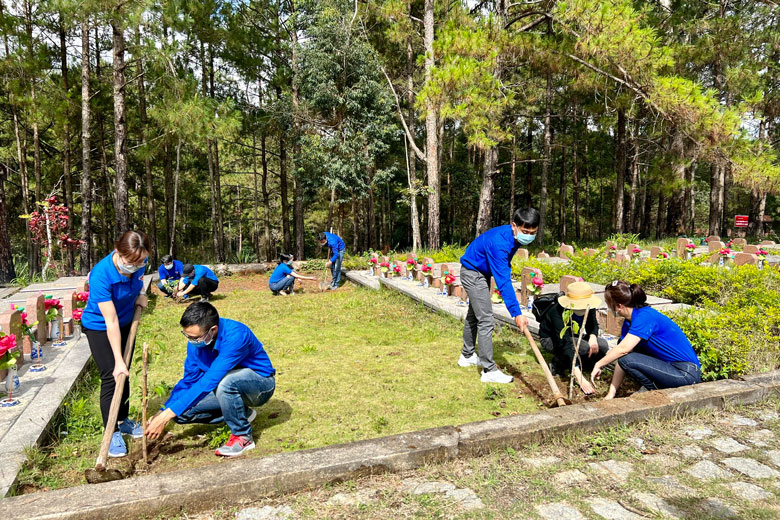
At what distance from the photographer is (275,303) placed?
28.6 ft

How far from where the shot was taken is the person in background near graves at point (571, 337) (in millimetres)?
3768

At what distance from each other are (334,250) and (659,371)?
773 centimetres

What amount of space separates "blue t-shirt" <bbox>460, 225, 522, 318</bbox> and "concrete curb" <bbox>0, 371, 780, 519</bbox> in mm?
1036

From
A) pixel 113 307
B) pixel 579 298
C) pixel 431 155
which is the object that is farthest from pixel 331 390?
pixel 431 155

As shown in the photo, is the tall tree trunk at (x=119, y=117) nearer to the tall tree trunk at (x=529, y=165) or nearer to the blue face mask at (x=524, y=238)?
→ the blue face mask at (x=524, y=238)

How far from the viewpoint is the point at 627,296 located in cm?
344

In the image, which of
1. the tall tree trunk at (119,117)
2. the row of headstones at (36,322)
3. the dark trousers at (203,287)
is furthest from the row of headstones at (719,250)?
the tall tree trunk at (119,117)

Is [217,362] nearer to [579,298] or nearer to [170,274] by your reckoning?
[579,298]

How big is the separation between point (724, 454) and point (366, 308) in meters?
5.60

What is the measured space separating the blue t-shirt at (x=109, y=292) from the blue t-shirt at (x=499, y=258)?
2.73 metres

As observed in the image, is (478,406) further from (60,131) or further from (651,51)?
(60,131)

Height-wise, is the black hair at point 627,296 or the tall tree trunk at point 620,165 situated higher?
the tall tree trunk at point 620,165

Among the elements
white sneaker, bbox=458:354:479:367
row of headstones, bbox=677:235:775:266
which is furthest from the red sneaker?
row of headstones, bbox=677:235:775:266

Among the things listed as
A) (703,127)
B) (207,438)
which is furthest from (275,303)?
(703,127)
